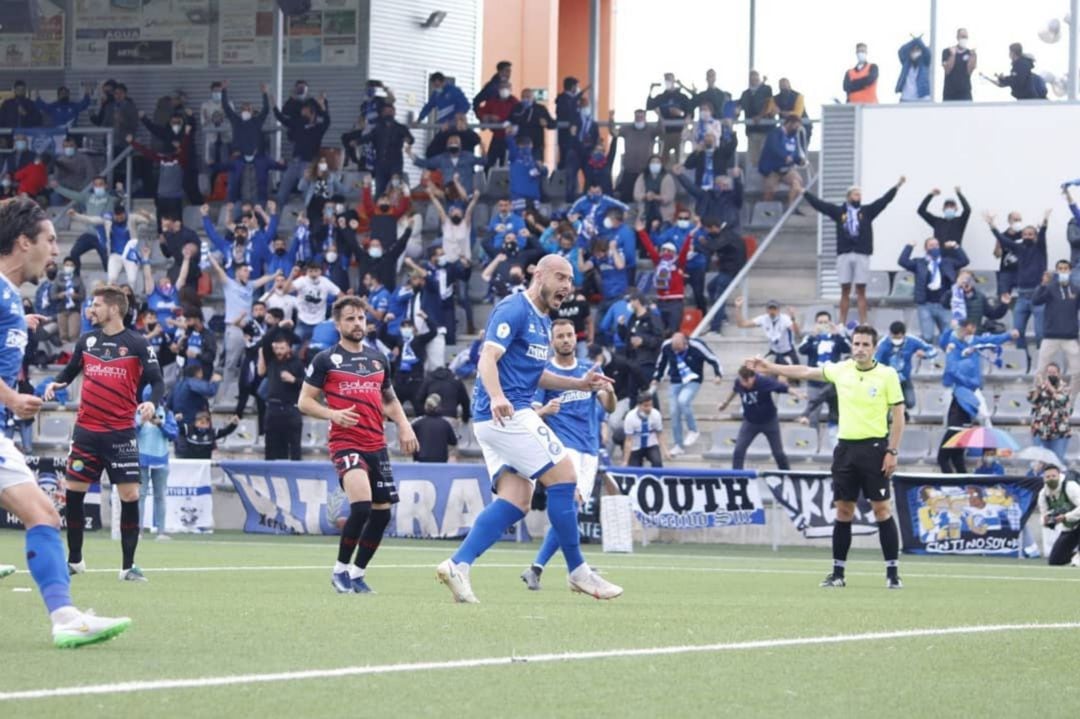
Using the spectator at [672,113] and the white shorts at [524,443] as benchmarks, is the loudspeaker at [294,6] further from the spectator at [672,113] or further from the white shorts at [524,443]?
the white shorts at [524,443]

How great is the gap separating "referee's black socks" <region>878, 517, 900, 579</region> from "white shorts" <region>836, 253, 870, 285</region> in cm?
1331

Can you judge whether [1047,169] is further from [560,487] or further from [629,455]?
[560,487]

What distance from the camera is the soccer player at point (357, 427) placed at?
13.6 meters

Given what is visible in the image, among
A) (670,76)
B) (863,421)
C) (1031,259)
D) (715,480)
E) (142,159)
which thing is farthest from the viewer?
(142,159)

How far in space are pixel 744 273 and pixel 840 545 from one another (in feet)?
48.1

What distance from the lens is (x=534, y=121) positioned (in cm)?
3344

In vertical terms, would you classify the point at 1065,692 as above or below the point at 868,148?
below

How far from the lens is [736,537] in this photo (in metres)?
24.9

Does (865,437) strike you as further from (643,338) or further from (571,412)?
(643,338)

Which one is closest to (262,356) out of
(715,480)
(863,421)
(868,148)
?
(715,480)

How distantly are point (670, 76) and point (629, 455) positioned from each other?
9.42m

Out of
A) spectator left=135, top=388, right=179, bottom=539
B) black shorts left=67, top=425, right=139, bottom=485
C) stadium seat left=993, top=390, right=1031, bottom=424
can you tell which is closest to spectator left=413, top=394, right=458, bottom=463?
spectator left=135, top=388, right=179, bottom=539

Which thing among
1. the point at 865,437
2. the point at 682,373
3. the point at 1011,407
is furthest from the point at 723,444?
the point at 865,437

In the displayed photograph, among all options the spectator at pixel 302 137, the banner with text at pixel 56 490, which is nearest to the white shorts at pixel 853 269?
the spectator at pixel 302 137
